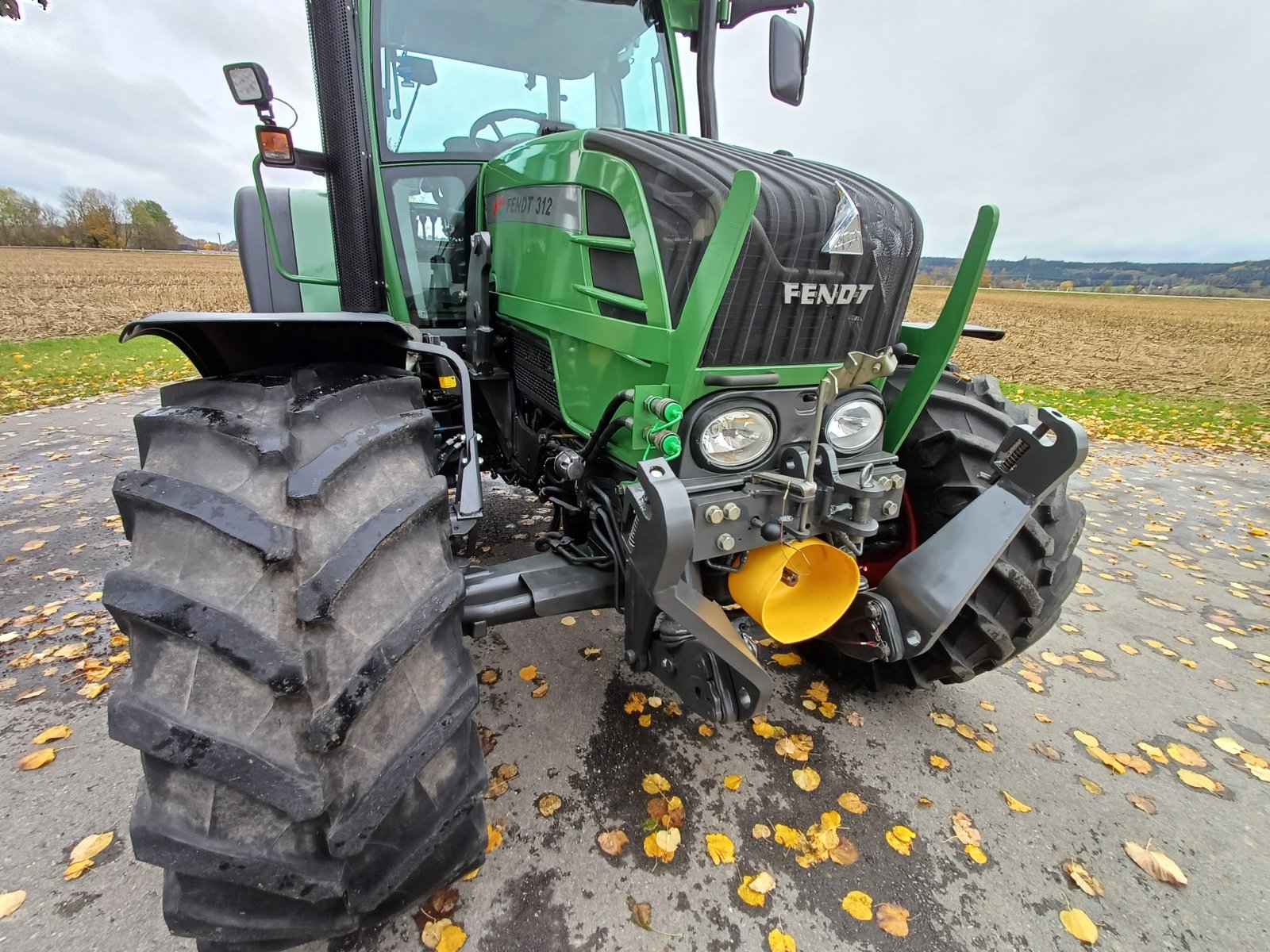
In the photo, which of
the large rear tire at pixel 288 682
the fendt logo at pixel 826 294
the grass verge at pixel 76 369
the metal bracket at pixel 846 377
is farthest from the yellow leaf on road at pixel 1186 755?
→ the grass verge at pixel 76 369

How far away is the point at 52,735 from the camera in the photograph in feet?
7.96

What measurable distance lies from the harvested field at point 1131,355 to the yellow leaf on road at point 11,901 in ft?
41.7

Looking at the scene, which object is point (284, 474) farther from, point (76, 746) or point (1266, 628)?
point (1266, 628)

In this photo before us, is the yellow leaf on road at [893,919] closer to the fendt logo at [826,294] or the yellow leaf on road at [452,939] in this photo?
the yellow leaf on road at [452,939]

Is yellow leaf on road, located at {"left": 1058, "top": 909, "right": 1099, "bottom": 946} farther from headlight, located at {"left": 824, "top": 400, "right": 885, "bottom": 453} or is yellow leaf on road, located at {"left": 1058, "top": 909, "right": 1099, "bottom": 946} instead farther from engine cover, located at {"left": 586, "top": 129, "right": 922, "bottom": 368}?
engine cover, located at {"left": 586, "top": 129, "right": 922, "bottom": 368}

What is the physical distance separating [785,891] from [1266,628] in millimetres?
3460

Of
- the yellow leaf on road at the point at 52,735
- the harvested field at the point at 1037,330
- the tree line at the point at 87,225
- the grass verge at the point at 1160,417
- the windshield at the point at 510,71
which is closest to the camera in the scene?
the yellow leaf on road at the point at 52,735

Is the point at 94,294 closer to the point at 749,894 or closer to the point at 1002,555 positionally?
the point at 749,894

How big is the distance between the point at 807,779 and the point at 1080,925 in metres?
0.84

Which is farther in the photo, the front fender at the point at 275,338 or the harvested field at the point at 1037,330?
the harvested field at the point at 1037,330


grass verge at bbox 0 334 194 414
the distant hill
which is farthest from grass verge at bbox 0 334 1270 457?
the distant hill

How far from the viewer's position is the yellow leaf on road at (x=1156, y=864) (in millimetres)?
2029

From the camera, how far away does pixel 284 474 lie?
1436 millimetres

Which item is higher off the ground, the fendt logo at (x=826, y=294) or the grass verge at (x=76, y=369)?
the fendt logo at (x=826, y=294)
